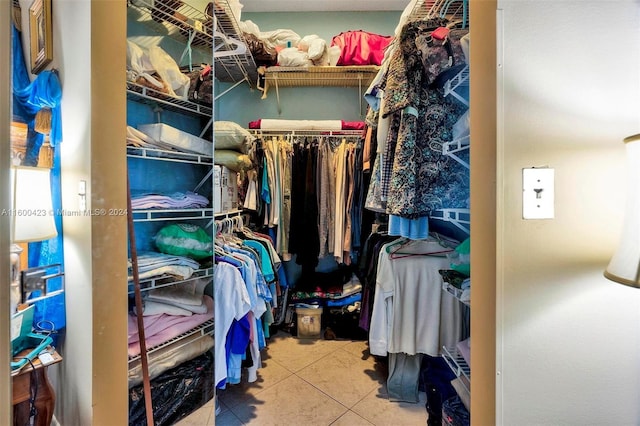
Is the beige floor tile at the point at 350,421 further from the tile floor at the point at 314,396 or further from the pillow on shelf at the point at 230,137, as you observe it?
the pillow on shelf at the point at 230,137

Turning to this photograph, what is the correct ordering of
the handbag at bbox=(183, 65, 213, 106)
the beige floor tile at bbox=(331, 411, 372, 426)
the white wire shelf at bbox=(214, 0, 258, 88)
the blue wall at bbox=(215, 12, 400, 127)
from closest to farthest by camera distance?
the handbag at bbox=(183, 65, 213, 106), the beige floor tile at bbox=(331, 411, 372, 426), the white wire shelf at bbox=(214, 0, 258, 88), the blue wall at bbox=(215, 12, 400, 127)

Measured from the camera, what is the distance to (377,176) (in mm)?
1379

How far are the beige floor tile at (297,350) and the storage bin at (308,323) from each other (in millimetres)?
44

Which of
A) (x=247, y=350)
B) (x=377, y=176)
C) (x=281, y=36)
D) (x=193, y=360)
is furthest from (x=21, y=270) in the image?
(x=281, y=36)

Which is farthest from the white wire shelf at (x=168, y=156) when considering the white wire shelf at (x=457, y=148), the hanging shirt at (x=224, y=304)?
the white wire shelf at (x=457, y=148)

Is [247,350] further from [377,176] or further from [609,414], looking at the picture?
[609,414]

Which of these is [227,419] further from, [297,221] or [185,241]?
[297,221]

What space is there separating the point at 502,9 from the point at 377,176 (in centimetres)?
89

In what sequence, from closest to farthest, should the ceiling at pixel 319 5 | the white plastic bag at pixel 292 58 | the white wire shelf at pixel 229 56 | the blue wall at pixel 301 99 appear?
the white wire shelf at pixel 229 56 → the white plastic bag at pixel 292 58 → the ceiling at pixel 319 5 → the blue wall at pixel 301 99

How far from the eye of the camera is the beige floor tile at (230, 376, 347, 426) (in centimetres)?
126

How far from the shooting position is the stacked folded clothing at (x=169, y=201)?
0.90m

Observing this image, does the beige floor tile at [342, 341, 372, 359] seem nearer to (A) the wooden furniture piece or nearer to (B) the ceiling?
(A) the wooden furniture piece

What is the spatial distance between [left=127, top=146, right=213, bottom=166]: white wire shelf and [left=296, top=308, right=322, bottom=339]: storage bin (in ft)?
4.62

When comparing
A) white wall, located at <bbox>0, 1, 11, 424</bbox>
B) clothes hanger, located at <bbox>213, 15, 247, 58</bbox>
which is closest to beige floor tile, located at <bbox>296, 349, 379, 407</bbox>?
white wall, located at <bbox>0, 1, 11, 424</bbox>
